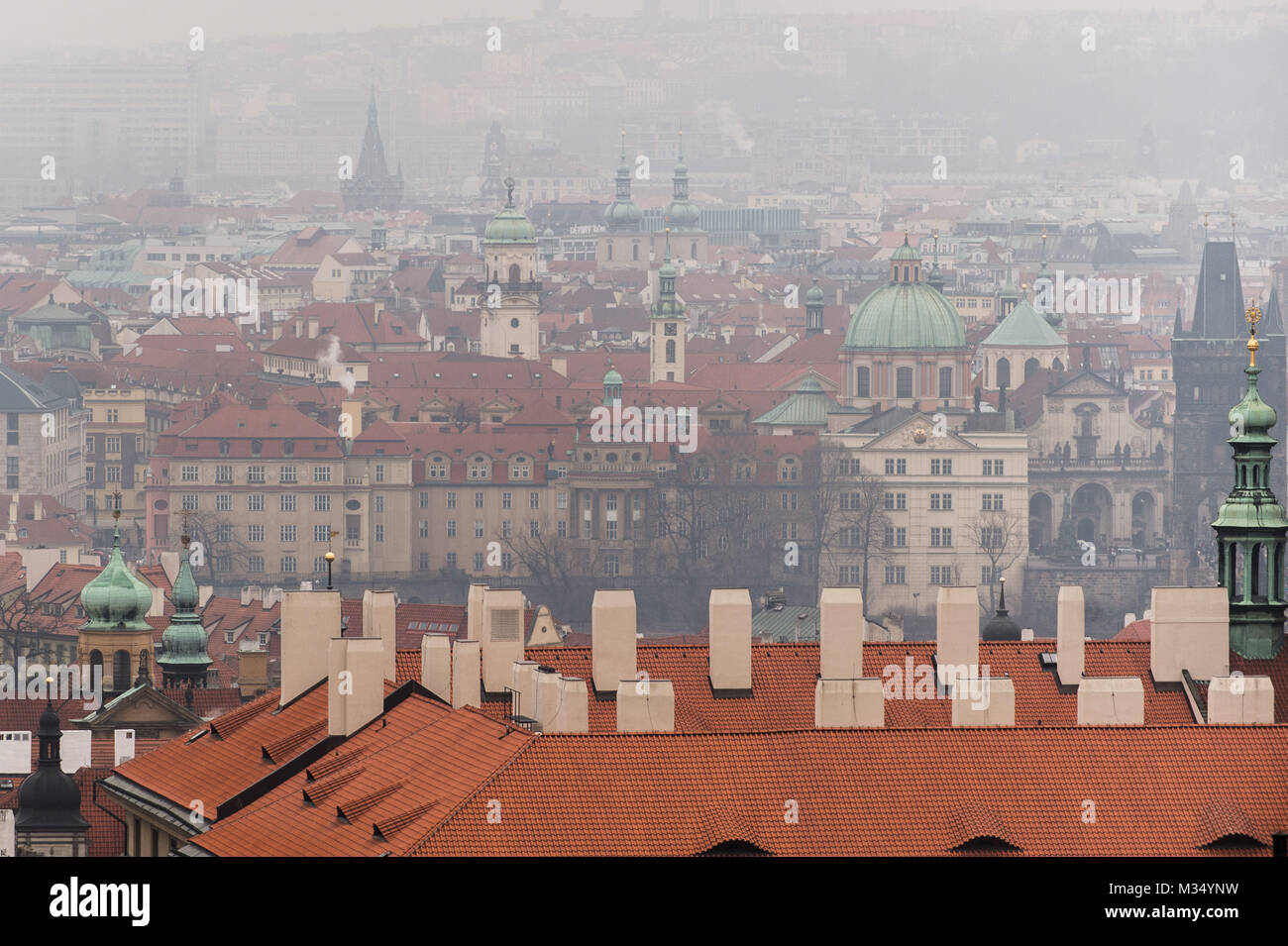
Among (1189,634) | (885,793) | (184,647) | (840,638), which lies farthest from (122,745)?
(885,793)

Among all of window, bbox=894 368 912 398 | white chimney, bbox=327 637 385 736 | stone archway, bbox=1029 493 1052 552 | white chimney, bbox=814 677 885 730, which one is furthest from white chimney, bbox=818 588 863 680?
window, bbox=894 368 912 398

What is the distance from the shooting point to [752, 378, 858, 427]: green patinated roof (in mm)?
103688

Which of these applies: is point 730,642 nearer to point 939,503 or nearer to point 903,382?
point 939,503

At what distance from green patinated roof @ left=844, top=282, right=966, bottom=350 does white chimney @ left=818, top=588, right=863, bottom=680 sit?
83.0 m

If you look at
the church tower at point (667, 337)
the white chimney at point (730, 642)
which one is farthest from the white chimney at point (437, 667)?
the church tower at point (667, 337)

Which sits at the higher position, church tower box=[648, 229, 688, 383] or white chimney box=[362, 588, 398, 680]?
church tower box=[648, 229, 688, 383]

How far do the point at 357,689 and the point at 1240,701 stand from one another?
184 inches

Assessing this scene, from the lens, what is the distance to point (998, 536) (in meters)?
97.0

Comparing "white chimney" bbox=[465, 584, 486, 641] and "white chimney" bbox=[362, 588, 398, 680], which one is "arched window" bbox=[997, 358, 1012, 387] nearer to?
"white chimney" bbox=[465, 584, 486, 641]

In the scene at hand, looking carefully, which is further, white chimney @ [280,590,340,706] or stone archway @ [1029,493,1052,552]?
stone archway @ [1029,493,1052,552]

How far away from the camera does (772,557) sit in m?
94.9

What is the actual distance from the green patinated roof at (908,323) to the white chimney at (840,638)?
83.0 meters

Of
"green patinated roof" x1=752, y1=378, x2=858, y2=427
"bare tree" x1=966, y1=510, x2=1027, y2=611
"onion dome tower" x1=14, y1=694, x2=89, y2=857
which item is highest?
"green patinated roof" x1=752, y1=378, x2=858, y2=427

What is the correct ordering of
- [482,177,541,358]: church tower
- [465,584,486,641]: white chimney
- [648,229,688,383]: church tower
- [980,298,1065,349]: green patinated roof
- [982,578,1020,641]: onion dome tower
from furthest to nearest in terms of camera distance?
[482,177,541,358]: church tower < [648,229,688,383]: church tower < [980,298,1065,349]: green patinated roof < [982,578,1020,641]: onion dome tower < [465,584,486,641]: white chimney
